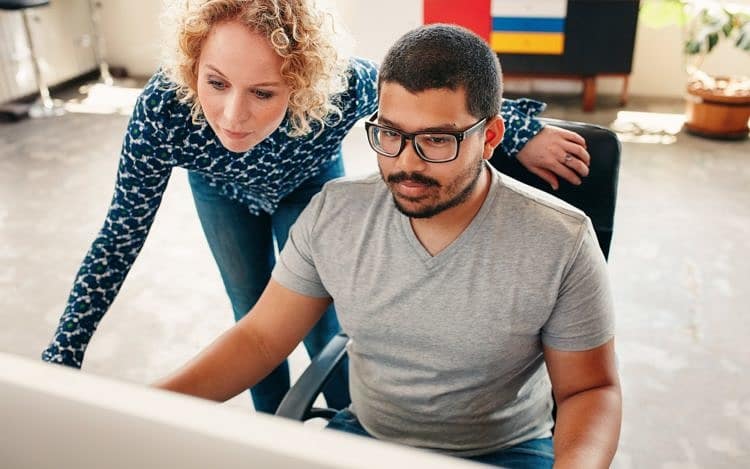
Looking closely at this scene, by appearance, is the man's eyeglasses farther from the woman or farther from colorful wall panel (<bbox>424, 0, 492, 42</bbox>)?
colorful wall panel (<bbox>424, 0, 492, 42</bbox>)

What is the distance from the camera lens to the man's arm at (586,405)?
108 centimetres

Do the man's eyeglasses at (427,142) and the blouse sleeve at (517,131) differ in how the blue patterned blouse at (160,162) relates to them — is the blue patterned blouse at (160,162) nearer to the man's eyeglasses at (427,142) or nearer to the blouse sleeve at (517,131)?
the blouse sleeve at (517,131)

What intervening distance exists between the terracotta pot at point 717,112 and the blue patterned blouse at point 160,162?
299 centimetres

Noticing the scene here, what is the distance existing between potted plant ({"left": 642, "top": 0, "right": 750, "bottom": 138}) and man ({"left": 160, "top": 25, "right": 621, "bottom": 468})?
10.4 feet

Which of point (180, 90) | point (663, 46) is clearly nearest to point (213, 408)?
point (180, 90)

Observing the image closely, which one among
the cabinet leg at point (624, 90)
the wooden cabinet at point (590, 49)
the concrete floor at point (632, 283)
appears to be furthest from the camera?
the cabinet leg at point (624, 90)

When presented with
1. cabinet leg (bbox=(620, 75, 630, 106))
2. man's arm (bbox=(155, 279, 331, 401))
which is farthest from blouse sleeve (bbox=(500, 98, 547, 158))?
cabinet leg (bbox=(620, 75, 630, 106))

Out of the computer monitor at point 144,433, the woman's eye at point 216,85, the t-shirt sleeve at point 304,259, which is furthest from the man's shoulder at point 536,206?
the computer monitor at point 144,433

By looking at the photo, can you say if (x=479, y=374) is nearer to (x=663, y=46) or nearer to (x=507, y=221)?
(x=507, y=221)

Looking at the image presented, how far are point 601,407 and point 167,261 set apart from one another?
237 cm

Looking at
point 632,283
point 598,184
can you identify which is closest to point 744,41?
point 632,283

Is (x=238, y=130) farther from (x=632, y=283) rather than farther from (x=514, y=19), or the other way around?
(x=514, y=19)

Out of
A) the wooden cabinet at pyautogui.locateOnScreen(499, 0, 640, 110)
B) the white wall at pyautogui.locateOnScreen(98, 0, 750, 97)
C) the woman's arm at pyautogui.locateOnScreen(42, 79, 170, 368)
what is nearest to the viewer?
the woman's arm at pyautogui.locateOnScreen(42, 79, 170, 368)

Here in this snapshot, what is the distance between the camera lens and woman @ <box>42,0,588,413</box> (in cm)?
122
